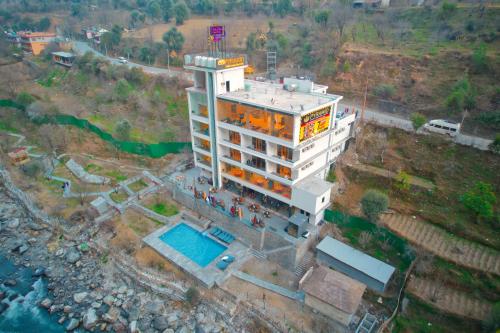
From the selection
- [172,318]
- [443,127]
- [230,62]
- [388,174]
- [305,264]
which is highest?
[230,62]

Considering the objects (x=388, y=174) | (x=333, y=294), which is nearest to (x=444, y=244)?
(x=388, y=174)

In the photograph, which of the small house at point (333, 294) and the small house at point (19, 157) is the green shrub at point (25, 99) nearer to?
the small house at point (19, 157)

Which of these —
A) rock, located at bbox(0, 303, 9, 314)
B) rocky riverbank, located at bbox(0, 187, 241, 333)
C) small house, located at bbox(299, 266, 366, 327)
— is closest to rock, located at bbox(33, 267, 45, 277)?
rocky riverbank, located at bbox(0, 187, 241, 333)

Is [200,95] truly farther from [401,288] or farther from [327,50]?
[327,50]

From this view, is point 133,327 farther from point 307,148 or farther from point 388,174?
point 388,174

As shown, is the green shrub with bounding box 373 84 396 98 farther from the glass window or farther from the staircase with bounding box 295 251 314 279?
the staircase with bounding box 295 251 314 279

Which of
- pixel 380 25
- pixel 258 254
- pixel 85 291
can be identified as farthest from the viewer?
pixel 380 25
